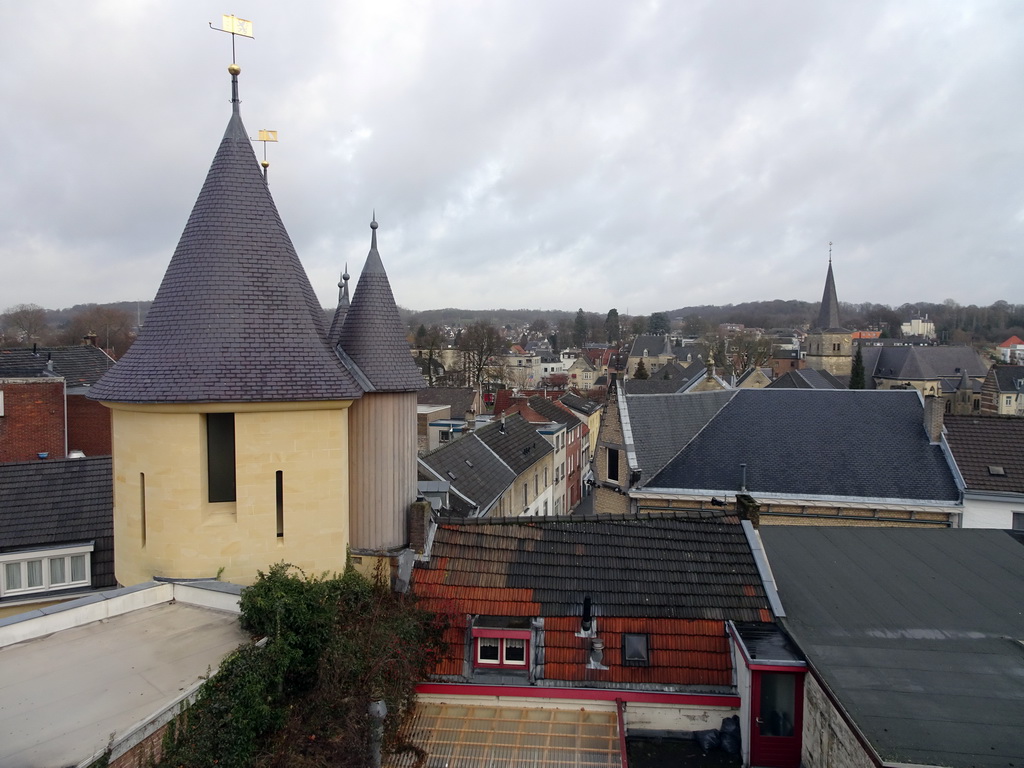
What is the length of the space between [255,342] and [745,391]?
805 inches

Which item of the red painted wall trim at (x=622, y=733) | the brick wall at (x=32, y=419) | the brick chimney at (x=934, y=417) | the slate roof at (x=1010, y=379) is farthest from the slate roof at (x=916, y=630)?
the slate roof at (x=1010, y=379)

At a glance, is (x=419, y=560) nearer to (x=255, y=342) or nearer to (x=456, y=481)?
(x=255, y=342)

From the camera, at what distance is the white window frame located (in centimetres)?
1444

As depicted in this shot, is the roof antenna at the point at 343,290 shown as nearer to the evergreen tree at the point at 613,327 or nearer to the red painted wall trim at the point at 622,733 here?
the red painted wall trim at the point at 622,733

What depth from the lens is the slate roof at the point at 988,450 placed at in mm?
21281

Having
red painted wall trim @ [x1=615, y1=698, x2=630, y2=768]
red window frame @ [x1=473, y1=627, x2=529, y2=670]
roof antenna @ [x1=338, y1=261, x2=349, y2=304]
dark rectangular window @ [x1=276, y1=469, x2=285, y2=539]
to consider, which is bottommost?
red painted wall trim @ [x1=615, y1=698, x2=630, y2=768]

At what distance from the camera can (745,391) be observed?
25.8 meters

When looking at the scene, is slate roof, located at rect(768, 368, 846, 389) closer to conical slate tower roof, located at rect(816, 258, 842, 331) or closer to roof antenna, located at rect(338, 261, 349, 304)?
conical slate tower roof, located at rect(816, 258, 842, 331)

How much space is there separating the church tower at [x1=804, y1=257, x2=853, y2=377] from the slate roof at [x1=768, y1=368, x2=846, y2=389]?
43.5 feet

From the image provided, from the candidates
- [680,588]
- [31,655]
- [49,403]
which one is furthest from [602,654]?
[49,403]

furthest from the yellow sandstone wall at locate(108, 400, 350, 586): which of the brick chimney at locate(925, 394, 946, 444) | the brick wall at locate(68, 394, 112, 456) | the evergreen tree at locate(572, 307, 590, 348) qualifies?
the evergreen tree at locate(572, 307, 590, 348)

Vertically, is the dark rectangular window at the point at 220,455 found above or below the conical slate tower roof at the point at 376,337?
below

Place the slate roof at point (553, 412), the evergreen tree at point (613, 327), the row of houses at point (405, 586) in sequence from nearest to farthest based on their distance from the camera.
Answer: the row of houses at point (405, 586) → the slate roof at point (553, 412) → the evergreen tree at point (613, 327)

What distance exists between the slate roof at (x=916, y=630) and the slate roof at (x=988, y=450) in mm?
5196
